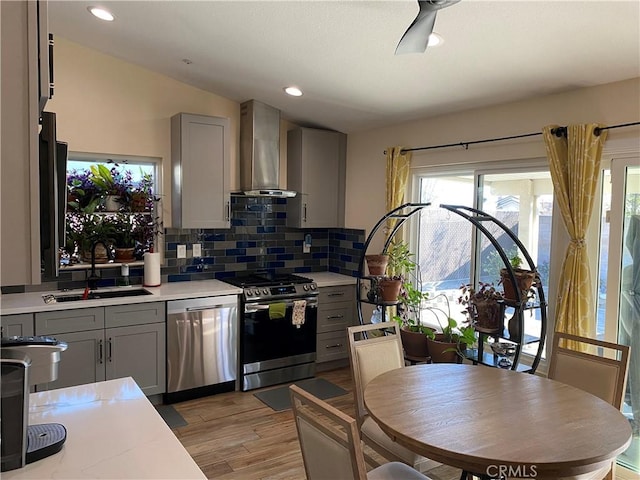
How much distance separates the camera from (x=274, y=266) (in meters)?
5.06

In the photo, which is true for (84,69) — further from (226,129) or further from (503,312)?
(503,312)

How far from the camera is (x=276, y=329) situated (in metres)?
4.30

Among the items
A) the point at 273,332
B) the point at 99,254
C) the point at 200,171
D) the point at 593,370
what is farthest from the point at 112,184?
the point at 593,370

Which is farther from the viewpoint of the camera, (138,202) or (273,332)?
(273,332)

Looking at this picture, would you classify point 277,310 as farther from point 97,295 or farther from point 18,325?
point 18,325

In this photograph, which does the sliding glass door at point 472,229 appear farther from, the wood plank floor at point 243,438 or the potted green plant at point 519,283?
the wood plank floor at point 243,438

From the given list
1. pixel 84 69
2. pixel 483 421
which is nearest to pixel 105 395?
Result: pixel 483 421

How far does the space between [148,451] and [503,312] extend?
232 cm

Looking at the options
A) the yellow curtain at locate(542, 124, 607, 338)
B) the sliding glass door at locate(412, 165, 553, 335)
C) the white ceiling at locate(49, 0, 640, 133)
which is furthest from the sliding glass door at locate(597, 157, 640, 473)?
the white ceiling at locate(49, 0, 640, 133)

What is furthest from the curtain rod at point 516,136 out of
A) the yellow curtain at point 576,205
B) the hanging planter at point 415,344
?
the hanging planter at point 415,344

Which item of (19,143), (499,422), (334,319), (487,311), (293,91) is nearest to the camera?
(19,143)

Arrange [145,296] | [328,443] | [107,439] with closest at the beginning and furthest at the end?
[107,439]
[328,443]
[145,296]

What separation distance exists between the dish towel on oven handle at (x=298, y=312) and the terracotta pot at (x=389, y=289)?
3.33ft

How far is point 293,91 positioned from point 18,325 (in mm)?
2699
